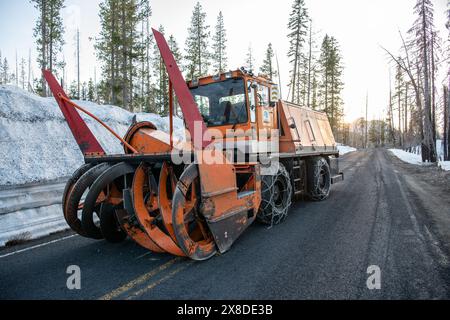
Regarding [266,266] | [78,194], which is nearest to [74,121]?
[78,194]

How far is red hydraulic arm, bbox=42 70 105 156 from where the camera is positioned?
15.2 ft

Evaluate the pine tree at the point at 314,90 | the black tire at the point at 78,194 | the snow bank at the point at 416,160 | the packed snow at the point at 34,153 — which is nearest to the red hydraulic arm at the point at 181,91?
the black tire at the point at 78,194

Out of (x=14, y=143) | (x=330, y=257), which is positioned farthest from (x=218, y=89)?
(x=14, y=143)

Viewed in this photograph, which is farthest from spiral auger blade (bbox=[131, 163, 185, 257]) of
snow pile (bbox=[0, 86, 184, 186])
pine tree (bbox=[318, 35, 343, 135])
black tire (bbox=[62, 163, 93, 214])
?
pine tree (bbox=[318, 35, 343, 135])

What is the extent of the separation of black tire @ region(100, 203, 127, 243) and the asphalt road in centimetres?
15

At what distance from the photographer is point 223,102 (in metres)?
5.48

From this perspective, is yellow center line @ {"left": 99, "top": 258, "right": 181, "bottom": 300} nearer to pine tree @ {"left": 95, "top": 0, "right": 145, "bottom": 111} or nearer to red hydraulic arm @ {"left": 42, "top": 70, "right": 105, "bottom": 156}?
red hydraulic arm @ {"left": 42, "top": 70, "right": 105, "bottom": 156}

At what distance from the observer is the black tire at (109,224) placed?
13.5 ft

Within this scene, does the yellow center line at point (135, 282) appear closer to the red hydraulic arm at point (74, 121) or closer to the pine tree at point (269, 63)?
the red hydraulic arm at point (74, 121)

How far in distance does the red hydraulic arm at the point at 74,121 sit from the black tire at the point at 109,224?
1071 millimetres

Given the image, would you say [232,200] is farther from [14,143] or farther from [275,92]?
[14,143]

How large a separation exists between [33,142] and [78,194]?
33.1ft

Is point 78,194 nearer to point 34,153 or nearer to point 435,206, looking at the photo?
point 435,206
